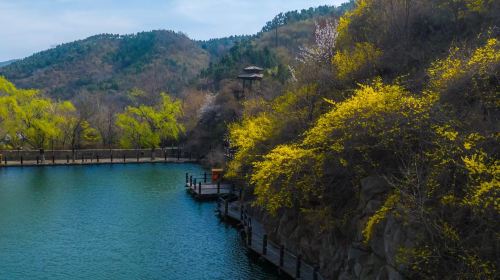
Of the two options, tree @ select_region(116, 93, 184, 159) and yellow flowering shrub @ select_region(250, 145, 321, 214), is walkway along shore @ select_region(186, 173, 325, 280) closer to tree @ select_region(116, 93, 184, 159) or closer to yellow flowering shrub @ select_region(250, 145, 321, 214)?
yellow flowering shrub @ select_region(250, 145, 321, 214)

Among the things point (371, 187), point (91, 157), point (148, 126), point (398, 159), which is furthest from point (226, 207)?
point (148, 126)

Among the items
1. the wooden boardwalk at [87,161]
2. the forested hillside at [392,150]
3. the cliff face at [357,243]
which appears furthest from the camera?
the wooden boardwalk at [87,161]

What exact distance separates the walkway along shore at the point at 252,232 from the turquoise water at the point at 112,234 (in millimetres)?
894

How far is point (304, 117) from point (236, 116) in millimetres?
36550

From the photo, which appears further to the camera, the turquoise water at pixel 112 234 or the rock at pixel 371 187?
the turquoise water at pixel 112 234

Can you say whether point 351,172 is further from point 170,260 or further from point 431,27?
point 431,27

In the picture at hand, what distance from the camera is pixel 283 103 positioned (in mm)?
39250

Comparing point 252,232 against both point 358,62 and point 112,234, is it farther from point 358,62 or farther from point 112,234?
point 358,62

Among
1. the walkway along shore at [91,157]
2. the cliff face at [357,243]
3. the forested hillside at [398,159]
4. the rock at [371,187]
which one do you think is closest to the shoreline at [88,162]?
the walkway along shore at [91,157]

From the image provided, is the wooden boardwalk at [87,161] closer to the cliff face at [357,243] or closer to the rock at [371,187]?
the cliff face at [357,243]

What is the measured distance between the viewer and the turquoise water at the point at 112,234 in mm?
29031

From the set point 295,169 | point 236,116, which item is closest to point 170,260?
point 295,169

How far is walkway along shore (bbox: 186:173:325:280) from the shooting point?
87.6 feet

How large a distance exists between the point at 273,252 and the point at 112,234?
42.0 ft
